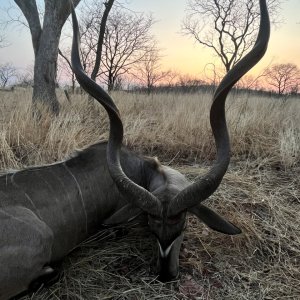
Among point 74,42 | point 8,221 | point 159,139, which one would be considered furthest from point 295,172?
point 8,221

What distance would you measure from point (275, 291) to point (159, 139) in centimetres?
357

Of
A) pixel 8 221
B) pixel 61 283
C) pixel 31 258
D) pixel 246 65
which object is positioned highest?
pixel 246 65

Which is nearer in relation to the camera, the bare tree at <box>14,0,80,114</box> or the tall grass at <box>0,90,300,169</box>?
the tall grass at <box>0,90,300,169</box>

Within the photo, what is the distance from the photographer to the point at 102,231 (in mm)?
3359

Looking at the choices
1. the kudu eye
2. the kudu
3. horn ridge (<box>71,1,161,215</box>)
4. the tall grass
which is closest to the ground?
the kudu

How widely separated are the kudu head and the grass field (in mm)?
315

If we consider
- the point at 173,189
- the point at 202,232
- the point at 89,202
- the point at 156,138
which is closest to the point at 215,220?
the point at 173,189

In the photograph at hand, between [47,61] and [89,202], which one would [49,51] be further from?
[89,202]

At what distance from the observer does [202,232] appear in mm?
3400

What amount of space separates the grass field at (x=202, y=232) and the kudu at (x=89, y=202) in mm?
176

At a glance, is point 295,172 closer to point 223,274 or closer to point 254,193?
point 254,193

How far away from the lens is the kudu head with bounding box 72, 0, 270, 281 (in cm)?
260

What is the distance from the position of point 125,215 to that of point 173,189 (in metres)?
0.41

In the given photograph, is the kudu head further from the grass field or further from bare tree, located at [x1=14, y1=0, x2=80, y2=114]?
bare tree, located at [x1=14, y1=0, x2=80, y2=114]
